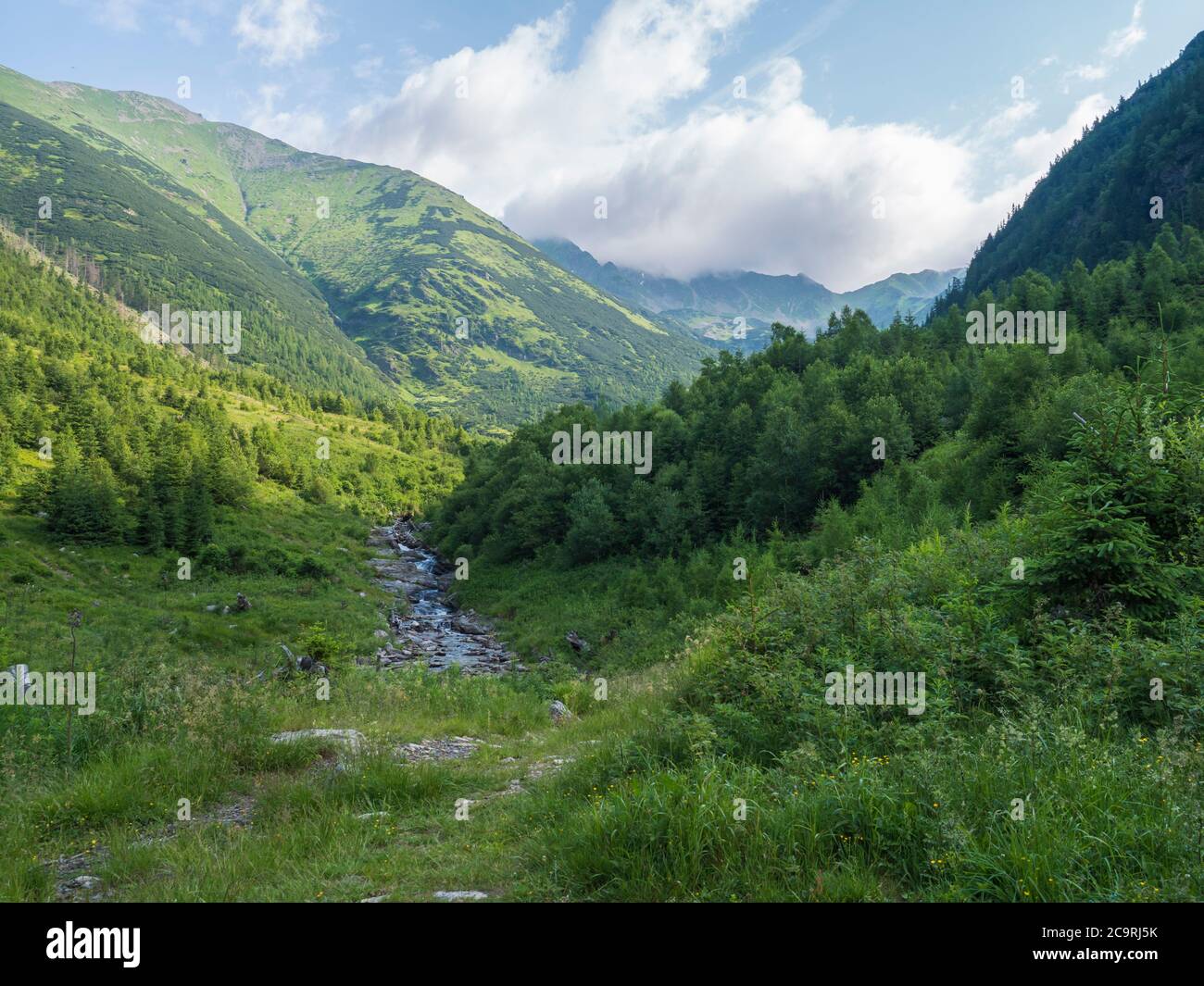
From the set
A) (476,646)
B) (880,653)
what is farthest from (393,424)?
(880,653)

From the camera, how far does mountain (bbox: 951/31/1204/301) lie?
12050 cm

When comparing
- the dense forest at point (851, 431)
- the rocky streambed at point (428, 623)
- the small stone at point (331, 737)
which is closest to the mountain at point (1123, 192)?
the dense forest at point (851, 431)

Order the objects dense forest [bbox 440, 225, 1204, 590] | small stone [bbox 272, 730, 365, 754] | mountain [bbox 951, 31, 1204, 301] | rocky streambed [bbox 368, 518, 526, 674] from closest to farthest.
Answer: small stone [bbox 272, 730, 365, 754], dense forest [bbox 440, 225, 1204, 590], rocky streambed [bbox 368, 518, 526, 674], mountain [bbox 951, 31, 1204, 301]

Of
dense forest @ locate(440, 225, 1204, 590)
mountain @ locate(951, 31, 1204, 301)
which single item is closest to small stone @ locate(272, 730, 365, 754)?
dense forest @ locate(440, 225, 1204, 590)

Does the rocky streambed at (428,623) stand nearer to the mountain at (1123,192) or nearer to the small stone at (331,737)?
the small stone at (331,737)

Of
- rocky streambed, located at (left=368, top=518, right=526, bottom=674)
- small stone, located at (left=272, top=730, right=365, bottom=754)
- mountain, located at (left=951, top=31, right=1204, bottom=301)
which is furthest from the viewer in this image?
mountain, located at (left=951, top=31, right=1204, bottom=301)

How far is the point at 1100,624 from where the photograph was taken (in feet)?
24.8

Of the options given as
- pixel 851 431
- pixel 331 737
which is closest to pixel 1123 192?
pixel 851 431

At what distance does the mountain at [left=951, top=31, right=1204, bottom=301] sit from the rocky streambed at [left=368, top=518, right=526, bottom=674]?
113632mm

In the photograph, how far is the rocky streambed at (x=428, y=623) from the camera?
114 feet

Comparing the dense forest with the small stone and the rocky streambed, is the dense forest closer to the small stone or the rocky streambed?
the rocky streambed

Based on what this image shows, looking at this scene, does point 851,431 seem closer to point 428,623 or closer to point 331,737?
point 428,623

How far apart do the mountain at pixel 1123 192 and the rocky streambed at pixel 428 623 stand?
11363cm
